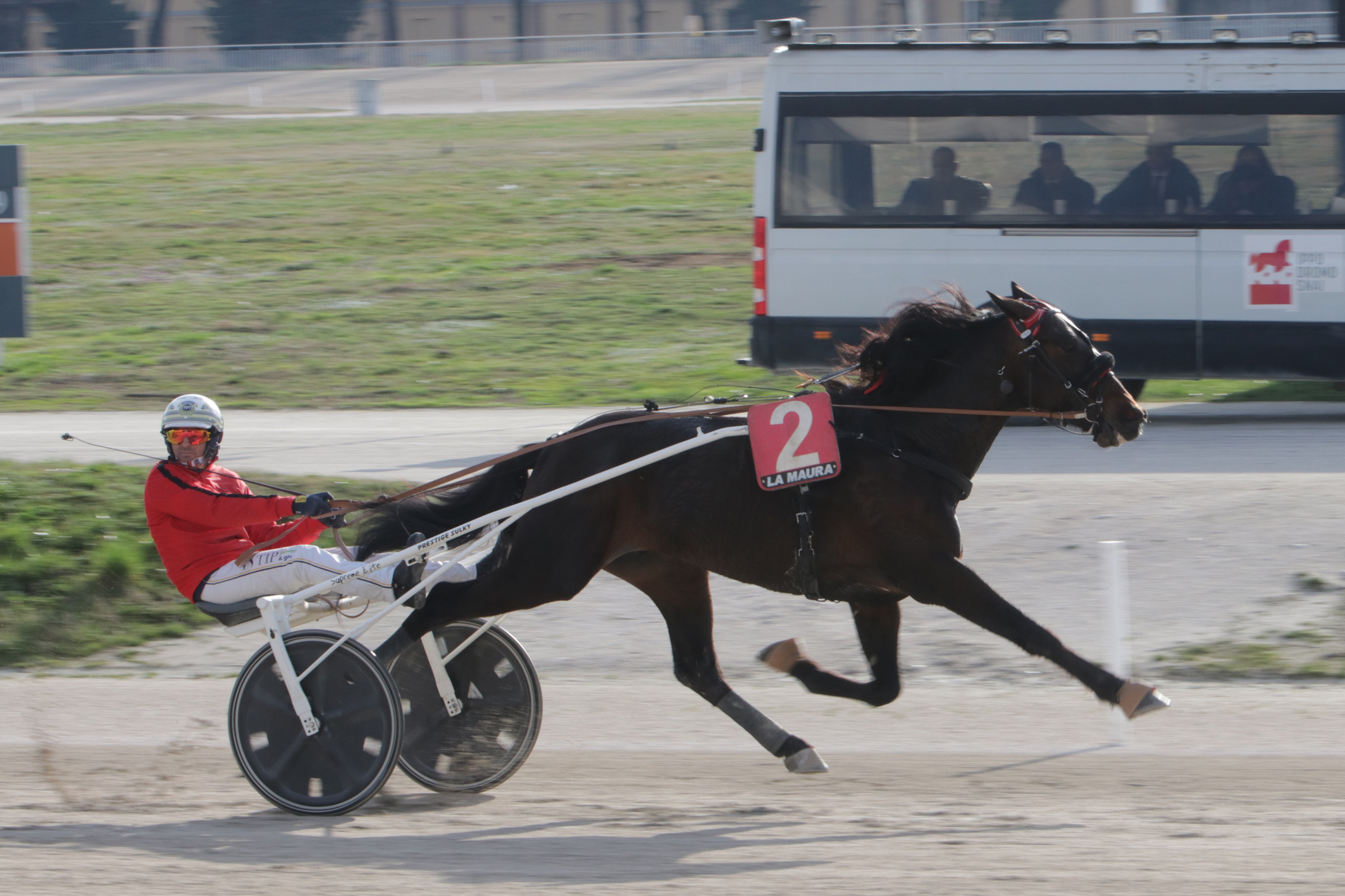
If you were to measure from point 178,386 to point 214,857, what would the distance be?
10186 millimetres

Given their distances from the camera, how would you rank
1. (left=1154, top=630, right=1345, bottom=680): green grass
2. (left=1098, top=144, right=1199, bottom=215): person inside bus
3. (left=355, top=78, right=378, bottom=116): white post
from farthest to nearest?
(left=355, top=78, right=378, bottom=116): white post
(left=1098, top=144, right=1199, bottom=215): person inside bus
(left=1154, top=630, right=1345, bottom=680): green grass

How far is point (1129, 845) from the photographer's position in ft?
15.5

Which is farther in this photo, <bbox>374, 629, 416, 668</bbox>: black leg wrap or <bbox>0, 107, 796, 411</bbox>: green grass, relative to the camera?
<bbox>0, 107, 796, 411</bbox>: green grass

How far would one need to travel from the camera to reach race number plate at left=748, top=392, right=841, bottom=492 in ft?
17.3

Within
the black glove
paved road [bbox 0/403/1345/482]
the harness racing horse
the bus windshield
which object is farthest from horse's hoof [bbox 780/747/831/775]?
the bus windshield

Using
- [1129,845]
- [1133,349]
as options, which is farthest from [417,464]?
[1129,845]

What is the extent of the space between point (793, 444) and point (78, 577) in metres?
4.47

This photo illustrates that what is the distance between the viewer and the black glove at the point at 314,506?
543cm

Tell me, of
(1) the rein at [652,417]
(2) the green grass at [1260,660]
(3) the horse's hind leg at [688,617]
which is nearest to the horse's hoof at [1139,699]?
(1) the rein at [652,417]

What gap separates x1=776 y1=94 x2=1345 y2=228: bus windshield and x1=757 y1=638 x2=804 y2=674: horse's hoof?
7019 mm

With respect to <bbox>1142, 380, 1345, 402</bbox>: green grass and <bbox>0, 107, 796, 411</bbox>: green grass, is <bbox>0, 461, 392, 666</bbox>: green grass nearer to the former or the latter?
<bbox>0, 107, 796, 411</bbox>: green grass

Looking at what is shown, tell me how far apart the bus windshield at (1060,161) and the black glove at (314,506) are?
7446 mm

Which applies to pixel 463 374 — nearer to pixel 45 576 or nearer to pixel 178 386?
pixel 178 386

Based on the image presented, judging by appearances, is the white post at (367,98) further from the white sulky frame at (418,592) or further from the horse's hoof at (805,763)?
the horse's hoof at (805,763)
